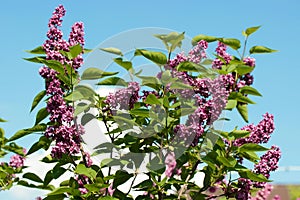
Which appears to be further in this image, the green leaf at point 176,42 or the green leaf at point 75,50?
the green leaf at point 176,42

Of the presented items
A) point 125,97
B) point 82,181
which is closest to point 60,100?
point 125,97

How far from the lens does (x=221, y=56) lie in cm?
334

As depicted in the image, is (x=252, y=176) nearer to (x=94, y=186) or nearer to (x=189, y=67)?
(x=189, y=67)

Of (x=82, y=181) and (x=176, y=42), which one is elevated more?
(x=176, y=42)

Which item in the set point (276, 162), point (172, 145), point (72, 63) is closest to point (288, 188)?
point (276, 162)

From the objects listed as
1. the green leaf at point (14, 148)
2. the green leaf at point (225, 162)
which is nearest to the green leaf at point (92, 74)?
the green leaf at point (225, 162)

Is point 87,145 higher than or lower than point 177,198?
higher

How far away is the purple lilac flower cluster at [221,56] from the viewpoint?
129 inches

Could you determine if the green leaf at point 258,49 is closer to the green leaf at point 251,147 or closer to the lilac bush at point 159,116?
the lilac bush at point 159,116

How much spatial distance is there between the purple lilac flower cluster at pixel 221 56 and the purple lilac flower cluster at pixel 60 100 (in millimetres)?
843

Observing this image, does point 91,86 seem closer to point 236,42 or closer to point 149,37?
point 149,37

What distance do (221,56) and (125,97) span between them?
28.1 inches

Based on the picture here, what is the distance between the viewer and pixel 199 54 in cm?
307

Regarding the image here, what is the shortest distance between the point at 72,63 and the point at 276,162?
4.61 feet
